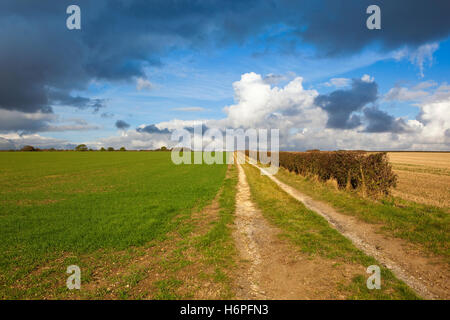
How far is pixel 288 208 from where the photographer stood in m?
12.5

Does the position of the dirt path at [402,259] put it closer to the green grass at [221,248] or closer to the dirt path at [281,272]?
the dirt path at [281,272]

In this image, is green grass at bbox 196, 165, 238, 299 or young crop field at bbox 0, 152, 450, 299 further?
green grass at bbox 196, 165, 238, 299

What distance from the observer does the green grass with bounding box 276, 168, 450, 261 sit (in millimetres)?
7570

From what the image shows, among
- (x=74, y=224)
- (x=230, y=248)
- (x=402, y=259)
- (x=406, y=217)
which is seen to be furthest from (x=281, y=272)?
(x=74, y=224)

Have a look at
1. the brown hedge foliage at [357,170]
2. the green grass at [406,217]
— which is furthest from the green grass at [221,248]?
the brown hedge foliage at [357,170]

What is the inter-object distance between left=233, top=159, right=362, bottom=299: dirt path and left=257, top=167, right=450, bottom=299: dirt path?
115 cm

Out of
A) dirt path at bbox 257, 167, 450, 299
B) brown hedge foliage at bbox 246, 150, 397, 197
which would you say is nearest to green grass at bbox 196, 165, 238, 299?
dirt path at bbox 257, 167, 450, 299

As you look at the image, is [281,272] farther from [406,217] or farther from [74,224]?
[74,224]

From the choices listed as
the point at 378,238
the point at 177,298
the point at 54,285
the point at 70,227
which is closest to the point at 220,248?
the point at 177,298

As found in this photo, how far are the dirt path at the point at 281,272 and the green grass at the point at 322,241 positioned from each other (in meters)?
0.36

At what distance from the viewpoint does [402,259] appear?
6465 millimetres

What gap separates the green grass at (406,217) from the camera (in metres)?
7.57

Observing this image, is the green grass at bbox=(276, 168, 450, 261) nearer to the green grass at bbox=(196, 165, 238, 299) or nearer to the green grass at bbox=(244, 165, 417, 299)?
the green grass at bbox=(244, 165, 417, 299)
